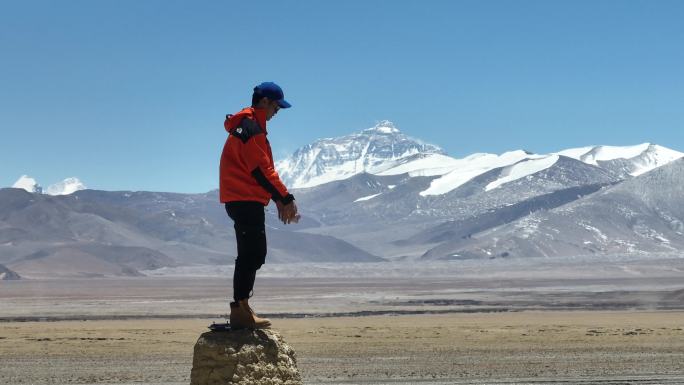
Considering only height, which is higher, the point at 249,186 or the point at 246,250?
the point at 249,186

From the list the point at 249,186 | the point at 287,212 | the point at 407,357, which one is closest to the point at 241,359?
the point at 287,212

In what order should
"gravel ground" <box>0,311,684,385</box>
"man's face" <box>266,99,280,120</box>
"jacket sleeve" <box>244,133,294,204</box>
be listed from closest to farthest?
"jacket sleeve" <box>244,133,294,204</box>
"man's face" <box>266,99,280,120</box>
"gravel ground" <box>0,311,684,385</box>

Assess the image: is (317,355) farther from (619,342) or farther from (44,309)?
(44,309)

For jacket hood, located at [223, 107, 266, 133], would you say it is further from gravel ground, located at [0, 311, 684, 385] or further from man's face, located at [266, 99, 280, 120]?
gravel ground, located at [0, 311, 684, 385]

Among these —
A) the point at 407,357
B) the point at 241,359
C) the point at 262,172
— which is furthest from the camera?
the point at 407,357

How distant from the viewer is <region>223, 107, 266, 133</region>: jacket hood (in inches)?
389

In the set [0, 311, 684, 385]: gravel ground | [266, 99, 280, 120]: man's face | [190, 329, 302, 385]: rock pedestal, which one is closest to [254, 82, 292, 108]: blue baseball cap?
[266, 99, 280, 120]: man's face

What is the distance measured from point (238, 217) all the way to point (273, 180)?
468 millimetres

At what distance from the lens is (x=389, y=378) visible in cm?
1930

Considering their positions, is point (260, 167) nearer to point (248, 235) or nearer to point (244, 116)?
point (244, 116)

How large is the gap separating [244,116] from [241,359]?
2.10 meters

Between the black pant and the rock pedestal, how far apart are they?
0.52 metres

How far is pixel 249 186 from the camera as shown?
986 cm

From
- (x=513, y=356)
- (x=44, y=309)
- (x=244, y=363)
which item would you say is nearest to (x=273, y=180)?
(x=244, y=363)
